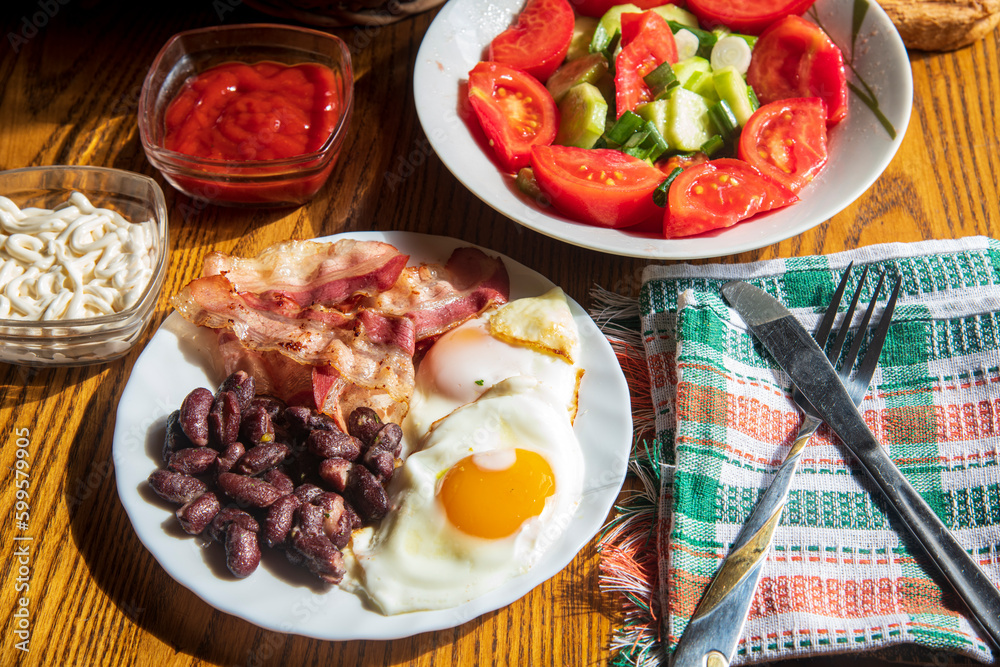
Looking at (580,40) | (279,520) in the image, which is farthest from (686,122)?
(279,520)

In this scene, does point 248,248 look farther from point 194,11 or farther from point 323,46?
point 194,11

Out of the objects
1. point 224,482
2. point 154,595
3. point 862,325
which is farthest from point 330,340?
point 862,325

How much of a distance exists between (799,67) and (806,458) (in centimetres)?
145

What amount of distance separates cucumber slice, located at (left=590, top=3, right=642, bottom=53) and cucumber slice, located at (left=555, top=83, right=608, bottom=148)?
0.81 ft

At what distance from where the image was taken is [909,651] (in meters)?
1.79

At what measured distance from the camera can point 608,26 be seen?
2568 millimetres

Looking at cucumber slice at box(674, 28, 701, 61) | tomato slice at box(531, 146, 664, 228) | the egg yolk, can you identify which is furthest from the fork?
cucumber slice at box(674, 28, 701, 61)

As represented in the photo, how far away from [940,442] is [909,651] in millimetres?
583

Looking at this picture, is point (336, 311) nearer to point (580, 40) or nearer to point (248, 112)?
point (248, 112)

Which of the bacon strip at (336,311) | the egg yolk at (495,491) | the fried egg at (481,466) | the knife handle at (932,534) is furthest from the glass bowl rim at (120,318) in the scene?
the knife handle at (932,534)

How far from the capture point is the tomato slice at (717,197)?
208cm

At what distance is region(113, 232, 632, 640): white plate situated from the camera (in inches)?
64.2

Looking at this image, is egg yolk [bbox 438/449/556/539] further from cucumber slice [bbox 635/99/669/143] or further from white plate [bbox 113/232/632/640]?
cucumber slice [bbox 635/99/669/143]

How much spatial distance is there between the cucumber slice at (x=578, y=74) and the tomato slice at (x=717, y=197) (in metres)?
0.58
